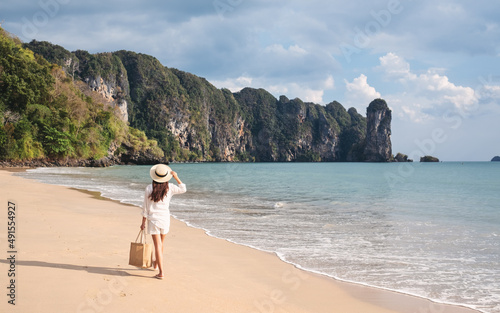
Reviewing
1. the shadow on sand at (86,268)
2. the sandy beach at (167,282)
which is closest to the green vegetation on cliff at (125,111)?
the sandy beach at (167,282)

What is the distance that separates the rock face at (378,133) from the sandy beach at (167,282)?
16997 centimetres

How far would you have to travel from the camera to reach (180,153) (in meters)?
150

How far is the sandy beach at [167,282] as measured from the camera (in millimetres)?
3826

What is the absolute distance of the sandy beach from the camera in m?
3.83

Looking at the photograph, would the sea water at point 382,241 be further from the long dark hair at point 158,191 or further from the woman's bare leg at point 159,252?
the long dark hair at point 158,191

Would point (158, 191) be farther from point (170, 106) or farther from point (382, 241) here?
point (170, 106)

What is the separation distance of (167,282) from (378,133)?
174 m

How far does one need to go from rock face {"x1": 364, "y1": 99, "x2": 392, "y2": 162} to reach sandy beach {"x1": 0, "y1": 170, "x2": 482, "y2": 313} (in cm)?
16997

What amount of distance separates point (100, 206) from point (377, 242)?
27.9 feet

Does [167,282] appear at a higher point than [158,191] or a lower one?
lower

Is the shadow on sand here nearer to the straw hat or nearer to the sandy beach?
the sandy beach

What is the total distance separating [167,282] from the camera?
4547 mm

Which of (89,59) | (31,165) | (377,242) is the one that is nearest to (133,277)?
(377,242)

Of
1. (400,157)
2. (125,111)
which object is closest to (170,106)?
(125,111)
